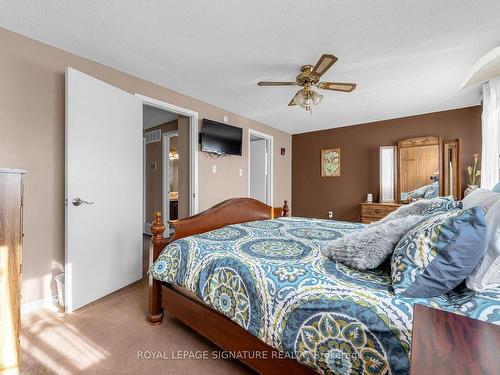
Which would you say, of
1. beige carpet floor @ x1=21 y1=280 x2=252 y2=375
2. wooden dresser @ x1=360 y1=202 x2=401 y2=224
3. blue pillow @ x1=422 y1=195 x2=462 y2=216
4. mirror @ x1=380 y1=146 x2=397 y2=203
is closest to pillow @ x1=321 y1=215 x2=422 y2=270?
blue pillow @ x1=422 y1=195 x2=462 y2=216

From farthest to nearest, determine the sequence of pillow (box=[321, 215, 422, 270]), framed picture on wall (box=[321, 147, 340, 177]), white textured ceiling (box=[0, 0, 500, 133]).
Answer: framed picture on wall (box=[321, 147, 340, 177])
white textured ceiling (box=[0, 0, 500, 133])
pillow (box=[321, 215, 422, 270])

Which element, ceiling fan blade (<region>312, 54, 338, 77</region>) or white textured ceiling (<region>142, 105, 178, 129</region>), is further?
white textured ceiling (<region>142, 105, 178, 129</region>)

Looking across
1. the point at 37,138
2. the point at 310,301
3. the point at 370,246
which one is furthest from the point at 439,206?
the point at 37,138

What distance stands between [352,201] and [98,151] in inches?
167

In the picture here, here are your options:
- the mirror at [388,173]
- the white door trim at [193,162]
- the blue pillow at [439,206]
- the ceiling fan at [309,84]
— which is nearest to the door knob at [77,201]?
the white door trim at [193,162]

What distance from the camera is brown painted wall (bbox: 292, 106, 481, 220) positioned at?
142 inches

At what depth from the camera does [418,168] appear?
386cm

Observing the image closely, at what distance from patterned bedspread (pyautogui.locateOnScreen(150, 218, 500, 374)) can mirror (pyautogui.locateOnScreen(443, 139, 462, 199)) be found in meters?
3.20

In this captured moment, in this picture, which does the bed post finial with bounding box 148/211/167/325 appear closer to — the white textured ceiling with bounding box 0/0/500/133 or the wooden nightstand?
the white textured ceiling with bounding box 0/0/500/133

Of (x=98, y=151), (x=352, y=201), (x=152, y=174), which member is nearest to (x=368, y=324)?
(x=98, y=151)

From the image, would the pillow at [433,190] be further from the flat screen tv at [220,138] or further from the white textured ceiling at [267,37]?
the flat screen tv at [220,138]

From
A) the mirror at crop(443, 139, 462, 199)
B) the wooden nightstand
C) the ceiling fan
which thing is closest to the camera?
the wooden nightstand

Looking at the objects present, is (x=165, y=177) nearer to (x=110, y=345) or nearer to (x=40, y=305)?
(x=40, y=305)

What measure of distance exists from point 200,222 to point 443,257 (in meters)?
1.59
